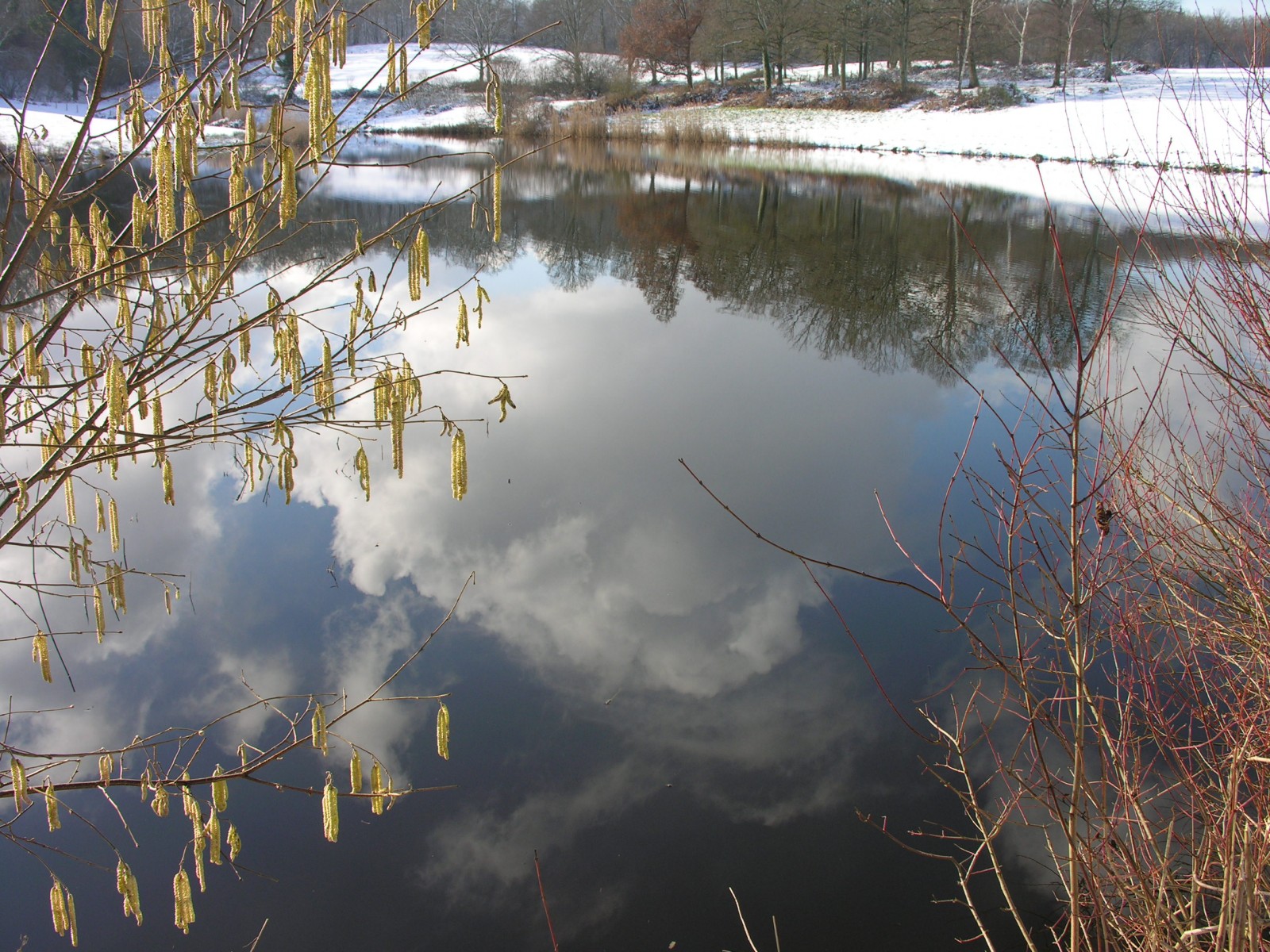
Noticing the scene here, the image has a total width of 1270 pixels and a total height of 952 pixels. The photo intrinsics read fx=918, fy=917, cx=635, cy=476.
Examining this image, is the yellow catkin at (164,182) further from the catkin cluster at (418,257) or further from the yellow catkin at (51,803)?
the yellow catkin at (51,803)

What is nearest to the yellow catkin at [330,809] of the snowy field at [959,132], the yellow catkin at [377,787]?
the yellow catkin at [377,787]

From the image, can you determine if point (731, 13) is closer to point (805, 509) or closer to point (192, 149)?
point (805, 509)

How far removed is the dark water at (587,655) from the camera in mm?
3098

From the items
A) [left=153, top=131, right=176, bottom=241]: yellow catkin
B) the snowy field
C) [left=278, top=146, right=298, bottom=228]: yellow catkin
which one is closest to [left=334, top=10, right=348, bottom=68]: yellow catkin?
[left=278, top=146, right=298, bottom=228]: yellow catkin

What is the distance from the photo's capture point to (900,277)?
11391mm

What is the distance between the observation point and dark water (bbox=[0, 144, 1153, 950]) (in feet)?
10.2

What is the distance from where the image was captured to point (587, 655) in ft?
14.6

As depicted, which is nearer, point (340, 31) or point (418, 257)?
point (340, 31)

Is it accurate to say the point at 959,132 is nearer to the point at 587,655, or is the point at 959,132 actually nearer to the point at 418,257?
the point at 587,655

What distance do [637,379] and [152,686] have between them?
16.6ft

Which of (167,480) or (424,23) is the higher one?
(424,23)

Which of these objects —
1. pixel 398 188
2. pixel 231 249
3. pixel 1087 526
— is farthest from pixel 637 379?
pixel 398 188

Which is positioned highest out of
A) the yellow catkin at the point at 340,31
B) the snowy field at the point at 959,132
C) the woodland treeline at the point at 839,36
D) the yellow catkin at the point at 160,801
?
the woodland treeline at the point at 839,36

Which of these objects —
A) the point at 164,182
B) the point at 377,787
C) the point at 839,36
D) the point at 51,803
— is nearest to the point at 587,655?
the point at 377,787
